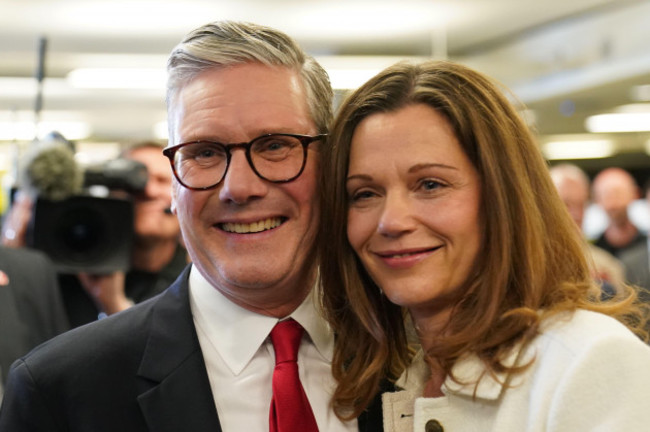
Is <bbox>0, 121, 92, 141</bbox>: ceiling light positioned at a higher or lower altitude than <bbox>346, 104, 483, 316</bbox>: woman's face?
higher

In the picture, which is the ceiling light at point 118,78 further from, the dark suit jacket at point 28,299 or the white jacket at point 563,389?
the white jacket at point 563,389

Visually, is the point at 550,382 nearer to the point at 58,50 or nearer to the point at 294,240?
the point at 294,240

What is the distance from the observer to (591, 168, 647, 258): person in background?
6902 millimetres

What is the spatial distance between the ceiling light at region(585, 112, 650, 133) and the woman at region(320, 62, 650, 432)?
7996mm

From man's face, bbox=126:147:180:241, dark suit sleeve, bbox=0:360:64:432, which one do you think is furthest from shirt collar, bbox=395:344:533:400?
man's face, bbox=126:147:180:241

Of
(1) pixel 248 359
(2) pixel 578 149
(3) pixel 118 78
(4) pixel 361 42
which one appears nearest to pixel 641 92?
(4) pixel 361 42

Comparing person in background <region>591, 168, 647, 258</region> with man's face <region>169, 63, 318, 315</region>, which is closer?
man's face <region>169, 63, 318, 315</region>

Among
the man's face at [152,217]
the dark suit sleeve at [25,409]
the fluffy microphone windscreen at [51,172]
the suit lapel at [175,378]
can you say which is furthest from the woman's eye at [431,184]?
the man's face at [152,217]

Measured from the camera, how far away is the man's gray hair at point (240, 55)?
1.67m

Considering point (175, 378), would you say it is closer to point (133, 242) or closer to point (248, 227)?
point (248, 227)

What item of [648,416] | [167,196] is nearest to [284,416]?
[648,416]

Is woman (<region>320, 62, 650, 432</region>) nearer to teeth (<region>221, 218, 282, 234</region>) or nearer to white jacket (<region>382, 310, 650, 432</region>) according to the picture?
white jacket (<region>382, 310, 650, 432</region>)

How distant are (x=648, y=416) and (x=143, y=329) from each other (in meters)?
0.89

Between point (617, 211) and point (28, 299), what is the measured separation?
5.43 metres
